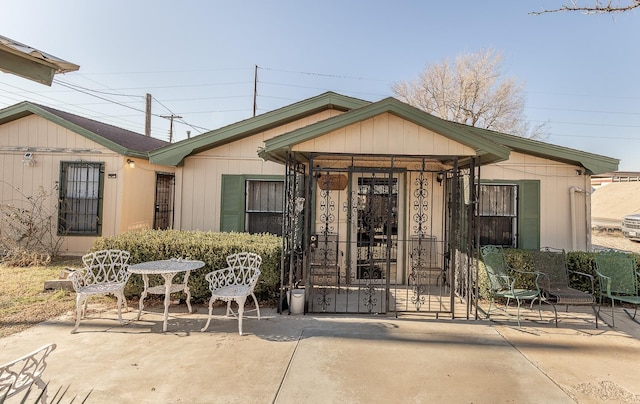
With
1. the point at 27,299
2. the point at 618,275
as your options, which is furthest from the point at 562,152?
the point at 27,299

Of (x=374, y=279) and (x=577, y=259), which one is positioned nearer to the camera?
(x=577, y=259)

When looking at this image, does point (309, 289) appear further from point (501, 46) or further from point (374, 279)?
point (501, 46)

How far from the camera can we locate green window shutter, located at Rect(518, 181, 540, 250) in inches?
267

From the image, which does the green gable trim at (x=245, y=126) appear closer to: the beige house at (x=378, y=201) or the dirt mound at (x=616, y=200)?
the beige house at (x=378, y=201)

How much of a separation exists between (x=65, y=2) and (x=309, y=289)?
8768 mm

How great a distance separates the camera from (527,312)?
5.12 m

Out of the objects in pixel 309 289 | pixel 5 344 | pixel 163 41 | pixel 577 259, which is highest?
pixel 163 41

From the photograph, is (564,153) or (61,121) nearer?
(564,153)

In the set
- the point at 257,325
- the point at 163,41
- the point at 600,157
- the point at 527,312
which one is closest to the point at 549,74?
the point at 600,157

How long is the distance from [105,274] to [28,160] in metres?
5.84

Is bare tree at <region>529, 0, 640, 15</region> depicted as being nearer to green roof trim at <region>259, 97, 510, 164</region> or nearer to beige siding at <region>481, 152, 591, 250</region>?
green roof trim at <region>259, 97, 510, 164</region>

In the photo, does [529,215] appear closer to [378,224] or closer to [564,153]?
[564,153]

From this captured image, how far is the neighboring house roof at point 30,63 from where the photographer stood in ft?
7.82

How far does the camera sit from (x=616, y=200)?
32031mm
